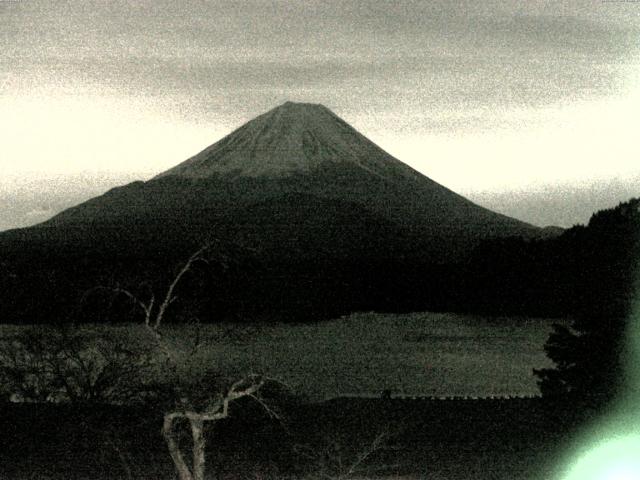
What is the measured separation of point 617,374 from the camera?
12844mm

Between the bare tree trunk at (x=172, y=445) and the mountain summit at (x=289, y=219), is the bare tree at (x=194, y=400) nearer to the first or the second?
the bare tree trunk at (x=172, y=445)

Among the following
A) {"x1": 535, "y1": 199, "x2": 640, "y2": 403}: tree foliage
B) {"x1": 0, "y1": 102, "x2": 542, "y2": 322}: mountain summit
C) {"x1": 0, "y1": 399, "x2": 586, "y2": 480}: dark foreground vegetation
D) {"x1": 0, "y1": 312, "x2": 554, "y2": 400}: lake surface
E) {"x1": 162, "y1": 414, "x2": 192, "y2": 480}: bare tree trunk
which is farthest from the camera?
{"x1": 0, "y1": 102, "x2": 542, "y2": 322}: mountain summit

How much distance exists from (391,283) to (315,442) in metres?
40.9

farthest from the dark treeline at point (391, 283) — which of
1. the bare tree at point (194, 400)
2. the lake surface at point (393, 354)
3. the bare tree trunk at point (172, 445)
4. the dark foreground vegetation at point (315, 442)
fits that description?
the dark foreground vegetation at point (315, 442)

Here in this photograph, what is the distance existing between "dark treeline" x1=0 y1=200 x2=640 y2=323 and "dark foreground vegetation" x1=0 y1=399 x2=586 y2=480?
6.07 ft

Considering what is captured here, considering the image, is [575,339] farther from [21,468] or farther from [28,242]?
[28,242]

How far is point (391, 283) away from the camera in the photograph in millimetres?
57656

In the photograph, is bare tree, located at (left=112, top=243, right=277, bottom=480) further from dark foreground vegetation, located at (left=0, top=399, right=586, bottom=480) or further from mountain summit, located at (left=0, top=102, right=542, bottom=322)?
mountain summit, located at (left=0, top=102, right=542, bottom=322)

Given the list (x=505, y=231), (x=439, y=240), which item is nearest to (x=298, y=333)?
(x=439, y=240)

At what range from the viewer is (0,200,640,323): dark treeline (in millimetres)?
14688

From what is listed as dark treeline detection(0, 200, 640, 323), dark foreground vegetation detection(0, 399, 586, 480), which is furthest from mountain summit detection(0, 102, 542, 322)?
dark foreground vegetation detection(0, 399, 586, 480)

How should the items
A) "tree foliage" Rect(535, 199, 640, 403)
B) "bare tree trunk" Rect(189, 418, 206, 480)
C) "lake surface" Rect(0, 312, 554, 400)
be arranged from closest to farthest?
"bare tree trunk" Rect(189, 418, 206, 480), "tree foliage" Rect(535, 199, 640, 403), "lake surface" Rect(0, 312, 554, 400)

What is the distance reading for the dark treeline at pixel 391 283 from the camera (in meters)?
14.7

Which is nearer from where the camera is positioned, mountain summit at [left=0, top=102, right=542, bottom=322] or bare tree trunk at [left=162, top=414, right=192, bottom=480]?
bare tree trunk at [left=162, top=414, right=192, bottom=480]
